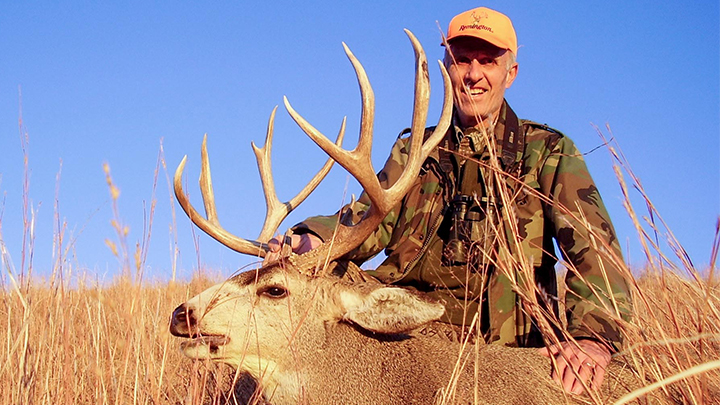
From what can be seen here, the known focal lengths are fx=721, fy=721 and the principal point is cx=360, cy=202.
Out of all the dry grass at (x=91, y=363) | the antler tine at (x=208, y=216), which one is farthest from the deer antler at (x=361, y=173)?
the dry grass at (x=91, y=363)

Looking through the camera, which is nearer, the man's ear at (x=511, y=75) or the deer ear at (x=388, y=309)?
the deer ear at (x=388, y=309)

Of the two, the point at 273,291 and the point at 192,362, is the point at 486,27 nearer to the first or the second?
the point at 273,291

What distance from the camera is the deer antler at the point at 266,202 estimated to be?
14.1ft

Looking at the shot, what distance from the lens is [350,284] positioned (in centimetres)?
374

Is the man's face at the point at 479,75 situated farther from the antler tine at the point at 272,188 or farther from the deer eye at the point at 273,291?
the deer eye at the point at 273,291

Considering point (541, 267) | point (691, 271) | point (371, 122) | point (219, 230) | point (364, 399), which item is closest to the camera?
point (691, 271)

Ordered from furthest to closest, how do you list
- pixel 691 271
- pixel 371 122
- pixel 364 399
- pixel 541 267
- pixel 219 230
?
pixel 541 267
pixel 219 230
pixel 371 122
pixel 364 399
pixel 691 271

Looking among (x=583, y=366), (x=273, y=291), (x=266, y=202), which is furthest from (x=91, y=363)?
(x=266, y=202)

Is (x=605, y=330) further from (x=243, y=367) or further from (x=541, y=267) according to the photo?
(x=243, y=367)

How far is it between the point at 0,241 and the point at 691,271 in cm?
360

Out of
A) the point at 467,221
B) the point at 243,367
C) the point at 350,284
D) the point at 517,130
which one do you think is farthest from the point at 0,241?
the point at 517,130

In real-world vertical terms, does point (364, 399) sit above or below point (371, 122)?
below

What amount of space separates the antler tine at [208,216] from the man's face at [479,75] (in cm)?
176

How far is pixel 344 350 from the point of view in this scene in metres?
3.67
